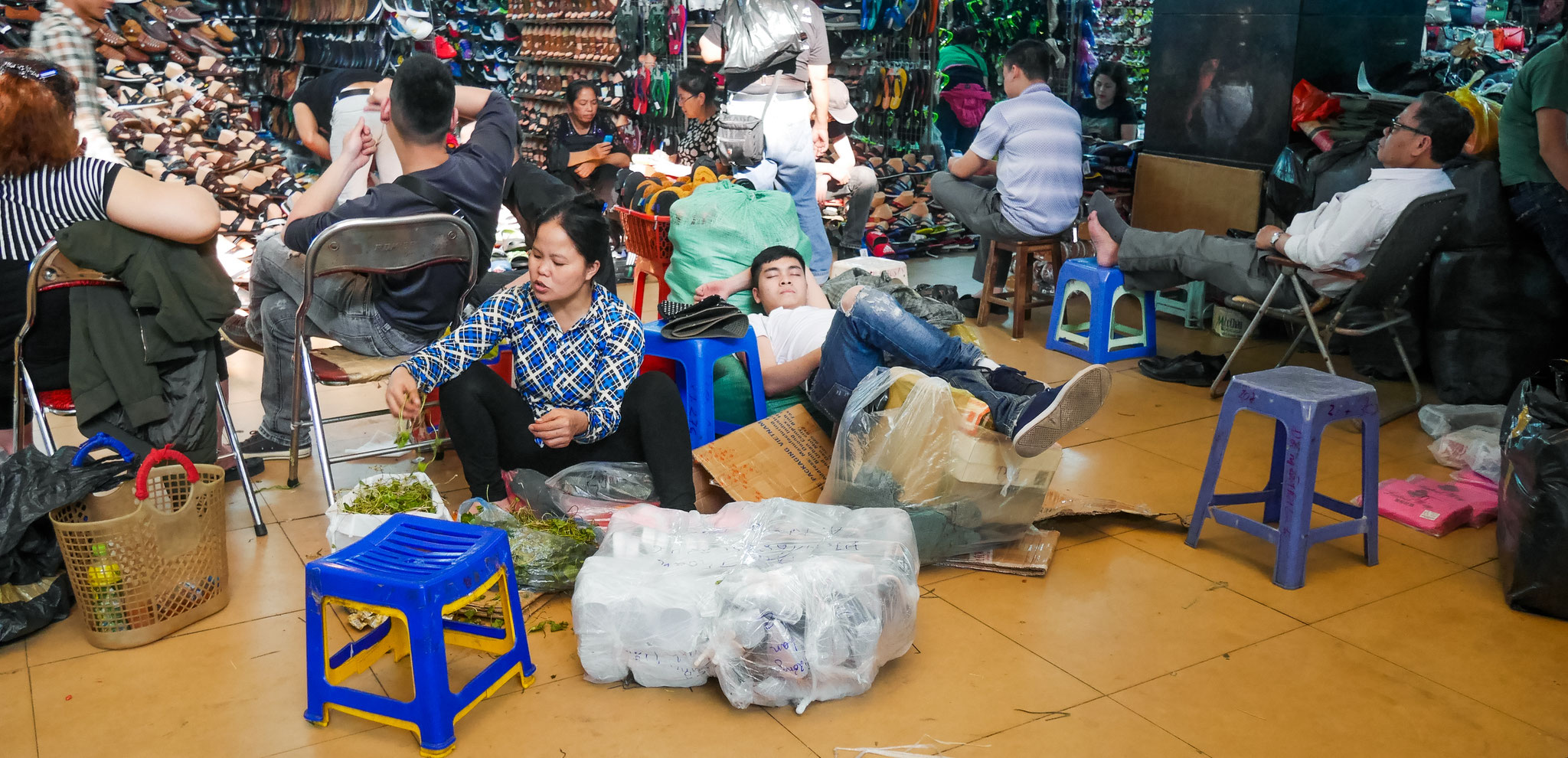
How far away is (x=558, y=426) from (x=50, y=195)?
1475 mm

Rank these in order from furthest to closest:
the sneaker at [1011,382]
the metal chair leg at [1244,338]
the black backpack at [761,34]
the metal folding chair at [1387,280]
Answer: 1. the black backpack at [761,34]
2. the metal chair leg at [1244,338]
3. the metal folding chair at [1387,280]
4. the sneaker at [1011,382]

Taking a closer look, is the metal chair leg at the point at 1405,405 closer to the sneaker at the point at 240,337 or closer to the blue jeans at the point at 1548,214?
the blue jeans at the point at 1548,214

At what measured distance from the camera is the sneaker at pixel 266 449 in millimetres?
3779

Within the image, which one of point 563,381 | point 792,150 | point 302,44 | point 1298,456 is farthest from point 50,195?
point 302,44

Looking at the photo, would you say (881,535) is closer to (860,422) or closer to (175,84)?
(860,422)

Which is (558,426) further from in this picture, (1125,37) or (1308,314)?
(1125,37)

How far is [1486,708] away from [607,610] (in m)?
1.87

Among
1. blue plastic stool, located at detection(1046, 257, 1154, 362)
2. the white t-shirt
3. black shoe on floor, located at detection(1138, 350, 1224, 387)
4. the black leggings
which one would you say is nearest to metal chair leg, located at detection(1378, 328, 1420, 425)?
black shoe on floor, located at detection(1138, 350, 1224, 387)

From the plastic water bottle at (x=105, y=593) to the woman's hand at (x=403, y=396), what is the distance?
2.26 ft

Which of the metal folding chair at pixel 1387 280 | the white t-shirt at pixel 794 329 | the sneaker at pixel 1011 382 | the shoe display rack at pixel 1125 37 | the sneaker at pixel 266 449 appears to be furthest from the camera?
the shoe display rack at pixel 1125 37

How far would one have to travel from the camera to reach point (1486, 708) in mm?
2391

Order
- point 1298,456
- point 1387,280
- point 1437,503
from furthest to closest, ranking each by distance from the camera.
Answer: point 1387,280 < point 1437,503 < point 1298,456

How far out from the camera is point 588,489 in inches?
122

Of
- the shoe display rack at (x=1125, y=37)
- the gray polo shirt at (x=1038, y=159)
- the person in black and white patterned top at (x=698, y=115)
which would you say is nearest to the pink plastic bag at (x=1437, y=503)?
the gray polo shirt at (x=1038, y=159)
